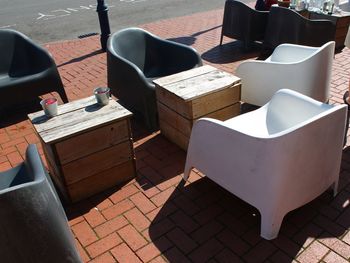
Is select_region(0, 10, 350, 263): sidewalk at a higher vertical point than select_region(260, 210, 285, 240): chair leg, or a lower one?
lower

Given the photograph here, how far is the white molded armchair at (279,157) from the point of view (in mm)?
2506

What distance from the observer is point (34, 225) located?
7.23 ft

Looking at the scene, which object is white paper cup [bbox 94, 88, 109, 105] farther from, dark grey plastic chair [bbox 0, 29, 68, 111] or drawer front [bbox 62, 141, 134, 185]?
dark grey plastic chair [bbox 0, 29, 68, 111]

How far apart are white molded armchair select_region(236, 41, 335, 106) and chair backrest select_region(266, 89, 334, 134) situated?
104 centimetres

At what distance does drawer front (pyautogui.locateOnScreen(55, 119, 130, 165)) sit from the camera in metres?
3.08

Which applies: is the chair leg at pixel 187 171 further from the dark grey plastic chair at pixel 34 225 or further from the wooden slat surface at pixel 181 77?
the dark grey plastic chair at pixel 34 225

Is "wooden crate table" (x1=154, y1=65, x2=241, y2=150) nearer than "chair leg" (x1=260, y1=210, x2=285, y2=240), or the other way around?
"chair leg" (x1=260, y1=210, x2=285, y2=240)

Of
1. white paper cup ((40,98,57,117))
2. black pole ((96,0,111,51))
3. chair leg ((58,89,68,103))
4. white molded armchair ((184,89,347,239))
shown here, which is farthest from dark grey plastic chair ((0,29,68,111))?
white molded armchair ((184,89,347,239))

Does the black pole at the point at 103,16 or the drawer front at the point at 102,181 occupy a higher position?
the black pole at the point at 103,16

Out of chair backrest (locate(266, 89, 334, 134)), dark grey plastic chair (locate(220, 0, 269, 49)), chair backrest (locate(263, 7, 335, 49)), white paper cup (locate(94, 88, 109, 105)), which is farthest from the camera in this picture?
dark grey plastic chair (locate(220, 0, 269, 49))

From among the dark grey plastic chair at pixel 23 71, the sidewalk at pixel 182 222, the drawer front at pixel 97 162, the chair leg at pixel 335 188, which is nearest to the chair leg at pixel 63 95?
the dark grey plastic chair at pixel 23 71

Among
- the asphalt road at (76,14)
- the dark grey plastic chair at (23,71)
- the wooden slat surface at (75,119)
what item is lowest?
the asphalt road at (76,14)

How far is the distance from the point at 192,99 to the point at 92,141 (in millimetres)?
1038

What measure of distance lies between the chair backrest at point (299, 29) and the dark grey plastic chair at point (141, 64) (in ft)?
7.43
